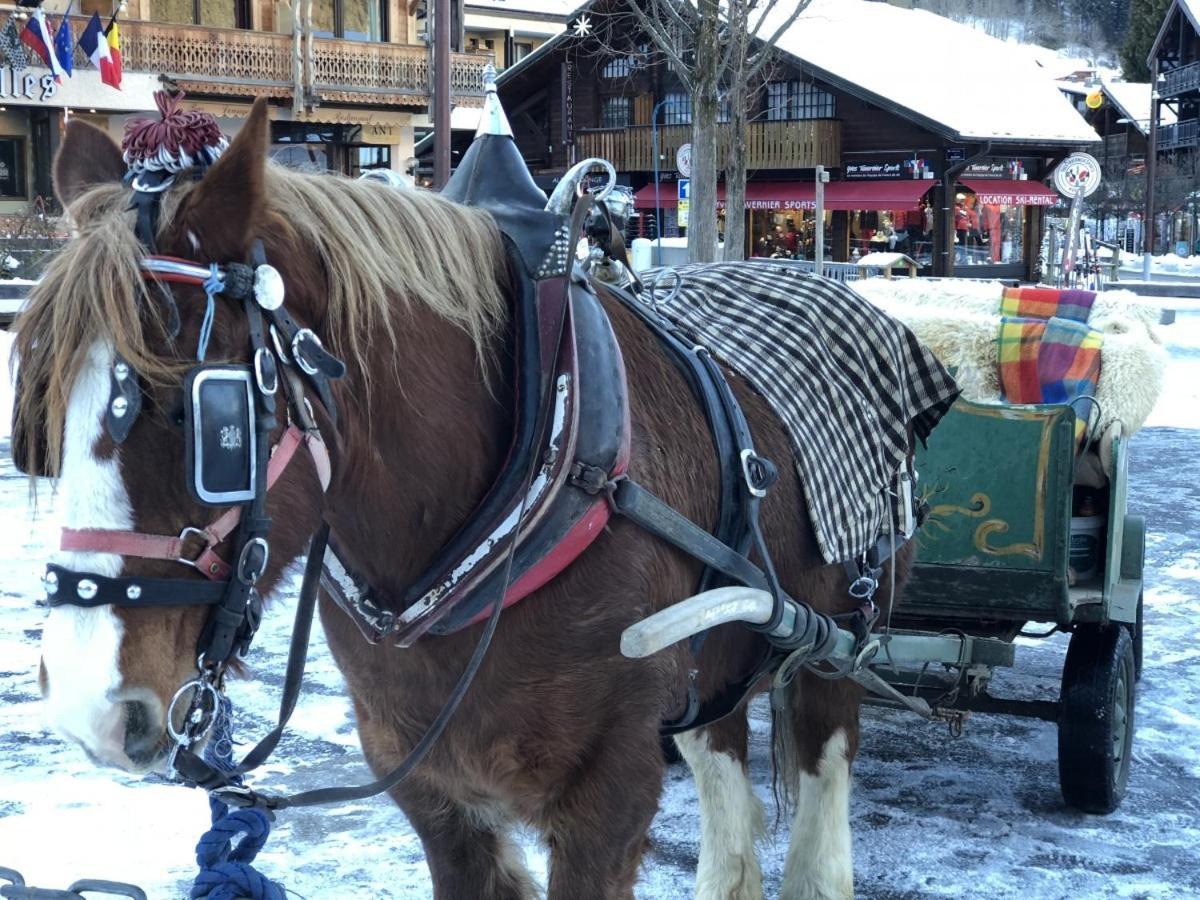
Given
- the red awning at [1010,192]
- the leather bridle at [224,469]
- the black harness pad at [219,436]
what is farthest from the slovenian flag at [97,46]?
the black harness pad at [219,436]

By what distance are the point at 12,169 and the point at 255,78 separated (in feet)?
17.2

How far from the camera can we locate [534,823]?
229 cm

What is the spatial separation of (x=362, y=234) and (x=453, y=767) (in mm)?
907

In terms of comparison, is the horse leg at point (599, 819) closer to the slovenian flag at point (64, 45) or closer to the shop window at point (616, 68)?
the slovenian flag at point (64, 45)

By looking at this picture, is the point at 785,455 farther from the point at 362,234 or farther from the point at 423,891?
the point at 423,891

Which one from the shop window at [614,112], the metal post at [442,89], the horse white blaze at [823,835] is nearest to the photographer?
the horse white blaze at [823,835]

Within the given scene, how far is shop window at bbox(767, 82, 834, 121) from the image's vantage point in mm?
29375

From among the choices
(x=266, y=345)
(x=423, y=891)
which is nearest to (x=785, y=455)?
(x=266, y=345)

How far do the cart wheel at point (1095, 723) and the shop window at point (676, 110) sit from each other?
28.3 metres

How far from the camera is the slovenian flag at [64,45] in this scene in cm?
2231

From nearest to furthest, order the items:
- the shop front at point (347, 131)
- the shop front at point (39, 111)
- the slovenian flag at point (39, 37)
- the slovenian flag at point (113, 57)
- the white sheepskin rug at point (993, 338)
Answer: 1. the white sheepskin rug at point (993, 338)
2. the slovenian flag at point (39, 37)
3. the slovenian flag at point (113, 57)
4. the shop front at point (39, 111)
5. the shop front at point (347, 131)

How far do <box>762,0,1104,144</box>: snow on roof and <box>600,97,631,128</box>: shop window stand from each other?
500cm

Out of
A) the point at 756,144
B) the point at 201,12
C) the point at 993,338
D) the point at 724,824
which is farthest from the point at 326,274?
the point at 756,144

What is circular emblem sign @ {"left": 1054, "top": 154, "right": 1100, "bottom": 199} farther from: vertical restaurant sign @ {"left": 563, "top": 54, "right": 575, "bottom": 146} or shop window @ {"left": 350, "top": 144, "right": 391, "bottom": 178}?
vertical restaurant sign @ {"left": 563, "top": 54, "right": 575, "bottom": 146}
